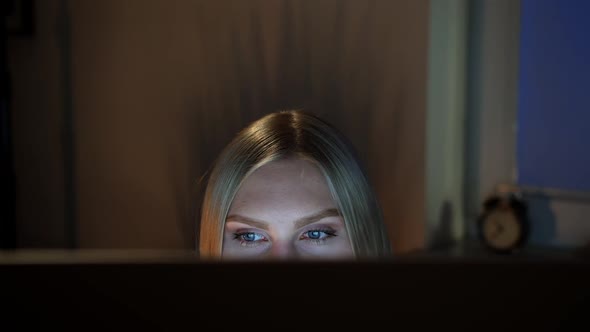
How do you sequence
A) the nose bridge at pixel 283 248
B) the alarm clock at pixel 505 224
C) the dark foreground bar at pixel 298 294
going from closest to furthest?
the dark foreground bar at pixel 298 294
the nose bridge at pixel 283 248
the alarm clock at pixel 505 224

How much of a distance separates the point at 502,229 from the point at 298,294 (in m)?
1.18

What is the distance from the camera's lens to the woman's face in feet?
2.44

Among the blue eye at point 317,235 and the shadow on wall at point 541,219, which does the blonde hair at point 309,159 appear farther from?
the shadow on wall at point 541,219

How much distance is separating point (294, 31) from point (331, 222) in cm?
74

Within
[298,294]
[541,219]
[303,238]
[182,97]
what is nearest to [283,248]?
[303,238]

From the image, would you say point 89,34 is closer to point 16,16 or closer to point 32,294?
point 16,16

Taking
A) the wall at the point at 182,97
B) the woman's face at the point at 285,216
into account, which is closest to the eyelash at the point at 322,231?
the woman's face at the point at 285,216

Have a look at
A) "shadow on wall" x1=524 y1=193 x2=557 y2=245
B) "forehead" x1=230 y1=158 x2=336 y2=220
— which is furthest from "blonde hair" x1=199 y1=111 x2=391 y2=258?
"shadow on wall" x1=524 y1=193 x2=557 y2=245

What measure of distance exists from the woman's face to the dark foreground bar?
23.2 inches

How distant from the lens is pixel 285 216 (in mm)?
745

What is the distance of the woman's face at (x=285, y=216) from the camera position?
0.74 metres

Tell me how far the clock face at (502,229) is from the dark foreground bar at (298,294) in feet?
3.75

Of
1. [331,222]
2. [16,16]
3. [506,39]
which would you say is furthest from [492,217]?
[16,16]

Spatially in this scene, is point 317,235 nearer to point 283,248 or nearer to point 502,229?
point 283,248
